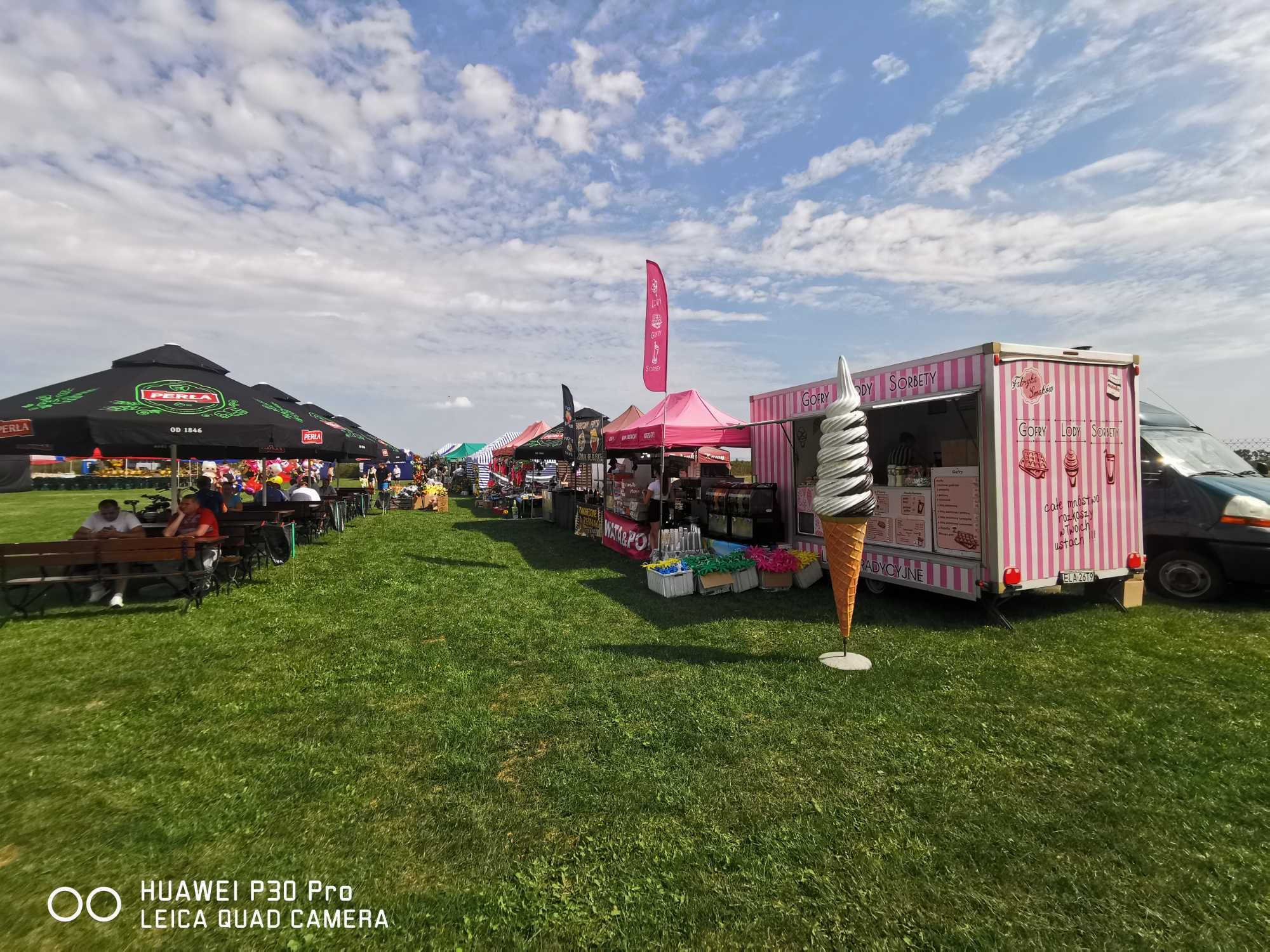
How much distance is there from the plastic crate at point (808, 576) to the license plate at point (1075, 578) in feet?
9.16

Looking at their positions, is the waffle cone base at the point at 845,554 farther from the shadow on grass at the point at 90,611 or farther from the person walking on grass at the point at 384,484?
the person walking on grass at the point at 384,484

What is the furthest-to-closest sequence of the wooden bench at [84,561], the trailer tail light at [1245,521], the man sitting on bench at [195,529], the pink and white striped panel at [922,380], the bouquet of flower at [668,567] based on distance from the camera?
the bouquet of flower at [668,567]
the man sitting on bench at [195,529]
the trailer tail light at [1245,521]
the wooden bench at [84,561]
the pink and white striped panel at [922,380]

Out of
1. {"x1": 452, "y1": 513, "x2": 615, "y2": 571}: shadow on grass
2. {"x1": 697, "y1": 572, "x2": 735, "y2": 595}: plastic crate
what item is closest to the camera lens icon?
{"x1": 697, "y1": 572, "x2": 735, "y2": 595}: plastic crate

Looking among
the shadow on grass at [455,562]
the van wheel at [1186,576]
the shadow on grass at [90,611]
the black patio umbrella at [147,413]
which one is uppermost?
the black patio umbrella at [147,413]

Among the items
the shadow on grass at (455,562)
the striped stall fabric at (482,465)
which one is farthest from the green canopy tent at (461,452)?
the shadow on grass at (455,562)

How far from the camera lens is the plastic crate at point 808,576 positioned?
26.4ft

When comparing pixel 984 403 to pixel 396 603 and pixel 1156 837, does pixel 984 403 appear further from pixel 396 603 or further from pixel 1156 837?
pixel 396 603

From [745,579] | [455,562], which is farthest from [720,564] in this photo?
[455,562]

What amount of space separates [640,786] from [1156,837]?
7.92ft

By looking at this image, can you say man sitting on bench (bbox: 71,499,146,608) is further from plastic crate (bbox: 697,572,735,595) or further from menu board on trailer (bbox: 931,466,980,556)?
menu board on trailer (bbox: 931,466,980,556)

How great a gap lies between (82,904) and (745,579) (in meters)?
6.69

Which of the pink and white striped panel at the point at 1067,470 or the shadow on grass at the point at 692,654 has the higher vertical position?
the pink and white striped panel at the point at 1067,470

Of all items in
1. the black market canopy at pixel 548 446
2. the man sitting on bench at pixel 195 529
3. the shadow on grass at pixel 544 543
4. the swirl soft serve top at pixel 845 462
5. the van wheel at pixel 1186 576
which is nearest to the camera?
the swirl soft serve top at pixel 845 462

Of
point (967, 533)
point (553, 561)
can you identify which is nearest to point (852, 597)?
point (967, 533)
